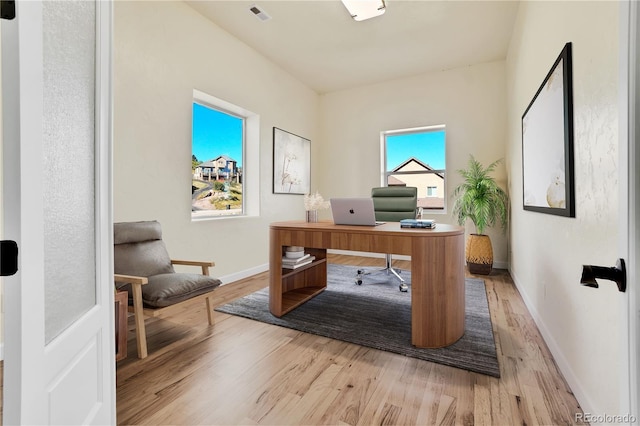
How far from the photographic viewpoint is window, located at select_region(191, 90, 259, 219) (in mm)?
3377

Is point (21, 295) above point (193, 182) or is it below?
below

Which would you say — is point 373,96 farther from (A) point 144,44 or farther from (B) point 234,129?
(A) point 144,44

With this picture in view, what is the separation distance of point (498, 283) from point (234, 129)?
12.9ft

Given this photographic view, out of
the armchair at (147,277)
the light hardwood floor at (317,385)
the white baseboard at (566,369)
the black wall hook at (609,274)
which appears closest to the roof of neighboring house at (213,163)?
the armchair at (147,277)

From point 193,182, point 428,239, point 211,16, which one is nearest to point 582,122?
point 428,239

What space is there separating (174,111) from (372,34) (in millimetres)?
2520

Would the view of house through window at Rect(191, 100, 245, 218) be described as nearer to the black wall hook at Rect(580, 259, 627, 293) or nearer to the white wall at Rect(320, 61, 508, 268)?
the white wall at Rect(320, 61, 508, 268)

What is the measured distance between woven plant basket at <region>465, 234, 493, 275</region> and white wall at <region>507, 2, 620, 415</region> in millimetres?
1569

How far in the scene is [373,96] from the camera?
16.9ft

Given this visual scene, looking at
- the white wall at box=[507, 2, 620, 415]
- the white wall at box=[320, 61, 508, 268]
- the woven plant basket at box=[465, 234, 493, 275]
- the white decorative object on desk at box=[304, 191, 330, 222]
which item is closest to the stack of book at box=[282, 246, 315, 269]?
the white decorative object on desk at box=[304, 191, 330, 222]

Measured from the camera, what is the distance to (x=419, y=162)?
496 centimetres

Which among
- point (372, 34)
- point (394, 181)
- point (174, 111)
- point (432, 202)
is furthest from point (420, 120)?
point (174, 111)

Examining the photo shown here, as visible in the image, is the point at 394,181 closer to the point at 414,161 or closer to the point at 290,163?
the point at 414,161

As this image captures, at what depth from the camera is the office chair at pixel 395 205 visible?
11.2 ft
